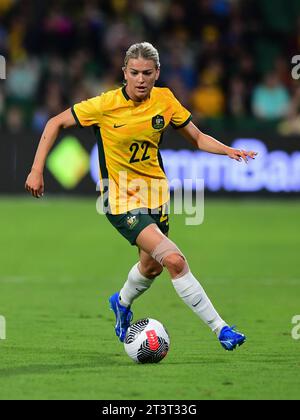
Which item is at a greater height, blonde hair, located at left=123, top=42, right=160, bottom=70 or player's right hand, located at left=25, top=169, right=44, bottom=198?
blonde hair, located at left=123, top=42, right=160, bottom=70

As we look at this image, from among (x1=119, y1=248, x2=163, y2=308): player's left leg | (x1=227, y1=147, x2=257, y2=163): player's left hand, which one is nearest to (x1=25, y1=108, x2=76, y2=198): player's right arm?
(x1=119, y1=248, x2=163, y2=308): player's left leg

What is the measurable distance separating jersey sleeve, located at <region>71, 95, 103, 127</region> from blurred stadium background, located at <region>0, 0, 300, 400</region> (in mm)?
1607

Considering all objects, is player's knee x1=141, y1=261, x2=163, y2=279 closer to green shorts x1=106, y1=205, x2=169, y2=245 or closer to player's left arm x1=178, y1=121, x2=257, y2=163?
green shorts x1=106, y1=205, x2=169, y2=245

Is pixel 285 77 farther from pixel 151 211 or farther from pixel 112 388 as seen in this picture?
pixel 112 388

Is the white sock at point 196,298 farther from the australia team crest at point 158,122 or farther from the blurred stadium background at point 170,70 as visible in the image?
the blurred stadium background at point 170,70

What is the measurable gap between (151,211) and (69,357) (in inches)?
45.7

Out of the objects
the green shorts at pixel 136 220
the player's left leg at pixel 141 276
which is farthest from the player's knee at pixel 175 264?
the player's left leg at pixel 141 276

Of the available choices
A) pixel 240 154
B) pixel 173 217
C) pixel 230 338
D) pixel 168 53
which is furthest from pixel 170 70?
pixel 230 338

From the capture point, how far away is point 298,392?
22.2 ft

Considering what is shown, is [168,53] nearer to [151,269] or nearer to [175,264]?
[151,269]

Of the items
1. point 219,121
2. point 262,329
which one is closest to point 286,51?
point 219,121

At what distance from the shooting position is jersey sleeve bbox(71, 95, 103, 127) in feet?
26.6

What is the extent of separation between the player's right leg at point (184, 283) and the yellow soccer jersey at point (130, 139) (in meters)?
0.41

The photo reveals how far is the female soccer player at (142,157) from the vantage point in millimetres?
7891
